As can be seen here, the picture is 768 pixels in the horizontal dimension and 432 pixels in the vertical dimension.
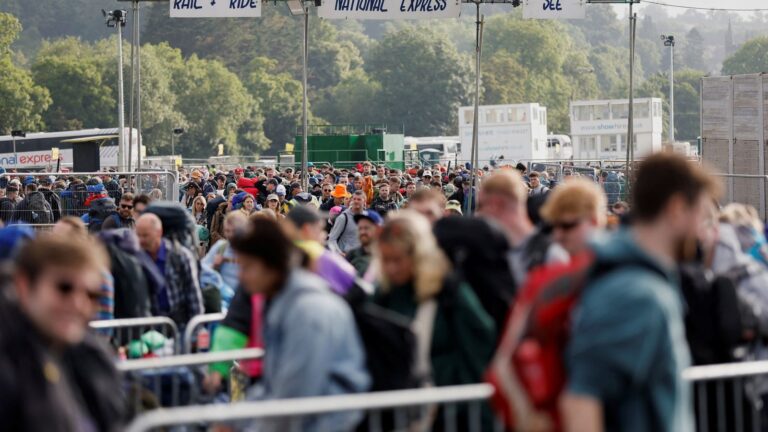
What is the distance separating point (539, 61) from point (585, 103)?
89288mm

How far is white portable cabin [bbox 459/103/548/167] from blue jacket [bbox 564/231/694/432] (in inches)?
2915

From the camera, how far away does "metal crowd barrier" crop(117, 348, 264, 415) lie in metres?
6.93

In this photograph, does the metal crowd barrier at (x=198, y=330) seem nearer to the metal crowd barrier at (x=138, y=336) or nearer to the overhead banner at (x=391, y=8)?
the metal crowd barrier at (x=138, y=336)

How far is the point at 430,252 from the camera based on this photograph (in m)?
6.14

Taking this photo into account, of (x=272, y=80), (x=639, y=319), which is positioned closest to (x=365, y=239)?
(x=639, y=319)

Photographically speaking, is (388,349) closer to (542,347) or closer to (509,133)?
(542,347)

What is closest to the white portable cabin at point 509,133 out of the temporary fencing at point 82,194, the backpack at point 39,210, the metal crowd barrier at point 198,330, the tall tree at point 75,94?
the tall tree at point 75,94

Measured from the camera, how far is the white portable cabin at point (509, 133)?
8000cm

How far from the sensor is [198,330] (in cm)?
955

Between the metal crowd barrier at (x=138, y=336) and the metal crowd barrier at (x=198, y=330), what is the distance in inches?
4.6

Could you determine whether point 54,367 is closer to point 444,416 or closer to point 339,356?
point 339,356

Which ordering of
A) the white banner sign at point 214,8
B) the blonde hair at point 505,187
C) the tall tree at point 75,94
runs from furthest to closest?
the tall tree at point 75,94 → the white banner sign at point 214,8 → the blonde hair at point 505,187

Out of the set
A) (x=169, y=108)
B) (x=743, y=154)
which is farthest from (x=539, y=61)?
(x=743, y=154)

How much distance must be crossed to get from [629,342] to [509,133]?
7657 cm
